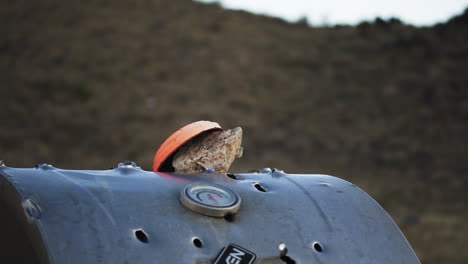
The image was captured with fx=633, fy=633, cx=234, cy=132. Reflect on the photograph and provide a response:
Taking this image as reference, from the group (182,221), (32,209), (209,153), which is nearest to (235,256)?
(182,221)

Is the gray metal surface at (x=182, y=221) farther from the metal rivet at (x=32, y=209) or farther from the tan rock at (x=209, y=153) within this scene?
the tan rock at (x=209, y=153)

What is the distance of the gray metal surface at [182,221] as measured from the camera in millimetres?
1701

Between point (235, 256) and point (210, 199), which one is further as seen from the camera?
point (210, 199)

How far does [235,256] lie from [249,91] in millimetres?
15941

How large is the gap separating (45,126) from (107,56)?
4199mm

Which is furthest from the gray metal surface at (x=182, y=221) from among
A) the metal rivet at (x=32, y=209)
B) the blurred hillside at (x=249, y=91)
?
the blurred hillside at (x=249, y=91)

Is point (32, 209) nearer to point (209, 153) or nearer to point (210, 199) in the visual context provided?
point (210, 199)

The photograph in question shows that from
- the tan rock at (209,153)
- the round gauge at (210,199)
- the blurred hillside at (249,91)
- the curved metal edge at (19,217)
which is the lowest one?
the curved metal edge at (19,217)

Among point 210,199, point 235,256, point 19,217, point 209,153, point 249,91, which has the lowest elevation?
point 19,217

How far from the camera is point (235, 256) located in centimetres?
181

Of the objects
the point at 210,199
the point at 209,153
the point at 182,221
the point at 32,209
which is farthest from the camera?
the point at 209,153

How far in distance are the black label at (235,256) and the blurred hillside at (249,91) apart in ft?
29.2

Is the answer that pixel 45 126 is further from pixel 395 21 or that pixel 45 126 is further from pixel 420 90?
pixel 395 21

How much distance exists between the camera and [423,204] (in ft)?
37.0
